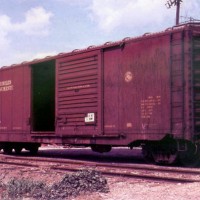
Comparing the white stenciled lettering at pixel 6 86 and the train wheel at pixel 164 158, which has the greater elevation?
the white stenciled lettering at pixel 6 86

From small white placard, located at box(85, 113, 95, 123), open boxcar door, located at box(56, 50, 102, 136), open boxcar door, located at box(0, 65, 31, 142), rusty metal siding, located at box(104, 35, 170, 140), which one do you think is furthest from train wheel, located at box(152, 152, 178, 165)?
open boxcar door, located at box(0, 65, 31, 142)

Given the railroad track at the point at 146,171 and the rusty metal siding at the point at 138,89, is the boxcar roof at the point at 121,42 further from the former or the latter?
the railroad track at the point at 146,171

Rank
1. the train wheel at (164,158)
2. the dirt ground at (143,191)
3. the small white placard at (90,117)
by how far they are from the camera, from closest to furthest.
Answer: the dirt ground at (143,191) < the train wheel at (164,158) < the small white placard at (90,117)

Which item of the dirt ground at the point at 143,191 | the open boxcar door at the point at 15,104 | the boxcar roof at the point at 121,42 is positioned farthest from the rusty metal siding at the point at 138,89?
the open boxcar door at the point at 15,104

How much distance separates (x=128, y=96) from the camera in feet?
42.1

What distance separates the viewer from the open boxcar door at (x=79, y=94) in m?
13.8

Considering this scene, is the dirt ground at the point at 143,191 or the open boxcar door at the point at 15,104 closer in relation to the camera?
the dirt ground at the point at 143,191

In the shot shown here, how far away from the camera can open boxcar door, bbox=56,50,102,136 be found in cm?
1379

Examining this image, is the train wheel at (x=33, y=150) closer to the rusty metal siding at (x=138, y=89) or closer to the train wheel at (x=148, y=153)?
Answer: the rusty metal siding at (x=138, y=89)

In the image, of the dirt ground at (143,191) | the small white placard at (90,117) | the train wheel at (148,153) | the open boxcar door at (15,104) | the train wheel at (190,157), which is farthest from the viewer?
the open boxcar door at (15,104)

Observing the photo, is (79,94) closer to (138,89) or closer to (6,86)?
(138,89)

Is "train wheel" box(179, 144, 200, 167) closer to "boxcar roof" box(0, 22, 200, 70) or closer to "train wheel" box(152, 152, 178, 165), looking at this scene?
"train wheel" box(152, 152, 178, 165)

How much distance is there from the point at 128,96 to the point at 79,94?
91.6 inches

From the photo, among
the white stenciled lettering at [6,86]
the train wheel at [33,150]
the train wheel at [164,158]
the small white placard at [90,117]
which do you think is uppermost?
the white stenciled lettering at [6,86]
